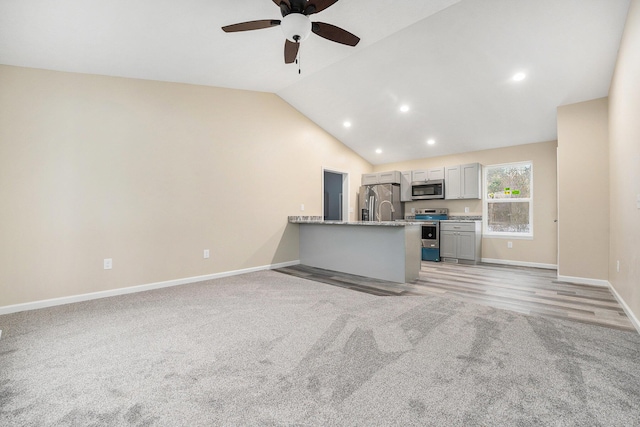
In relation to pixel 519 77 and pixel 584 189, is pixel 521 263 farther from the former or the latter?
pixel 519 77

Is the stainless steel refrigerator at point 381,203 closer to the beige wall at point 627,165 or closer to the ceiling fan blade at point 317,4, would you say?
the beige wall at point 627,165

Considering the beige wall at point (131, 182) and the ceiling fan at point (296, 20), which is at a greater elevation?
the ceiling fan at point (296, 20)

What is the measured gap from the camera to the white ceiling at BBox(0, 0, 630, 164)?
2510 mm

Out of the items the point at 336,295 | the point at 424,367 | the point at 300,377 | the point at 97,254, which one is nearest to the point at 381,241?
the point at 336,295

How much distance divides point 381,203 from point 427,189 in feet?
3.58

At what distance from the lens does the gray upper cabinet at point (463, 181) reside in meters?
5.69

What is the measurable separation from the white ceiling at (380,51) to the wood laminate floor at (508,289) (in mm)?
2644

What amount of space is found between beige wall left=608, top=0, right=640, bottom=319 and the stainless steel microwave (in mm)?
2849

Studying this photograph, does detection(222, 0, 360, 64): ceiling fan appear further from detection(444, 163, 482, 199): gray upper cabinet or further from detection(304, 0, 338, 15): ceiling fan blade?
detection(444, 163, 482, 199): gray upper cabinet

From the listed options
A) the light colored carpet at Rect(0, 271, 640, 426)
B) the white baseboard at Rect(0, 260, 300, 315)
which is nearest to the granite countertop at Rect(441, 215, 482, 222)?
the light colored carpet at Rect(0, 271, 640, 426)

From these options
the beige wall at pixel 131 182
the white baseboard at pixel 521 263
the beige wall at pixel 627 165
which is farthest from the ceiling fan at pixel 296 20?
the white baseboard at pixel 521 263

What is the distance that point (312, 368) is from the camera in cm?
174

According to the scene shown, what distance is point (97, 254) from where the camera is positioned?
3.23 m

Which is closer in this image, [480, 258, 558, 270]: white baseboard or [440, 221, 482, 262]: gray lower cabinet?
[480, 258, 558, 270]: white baseboard
